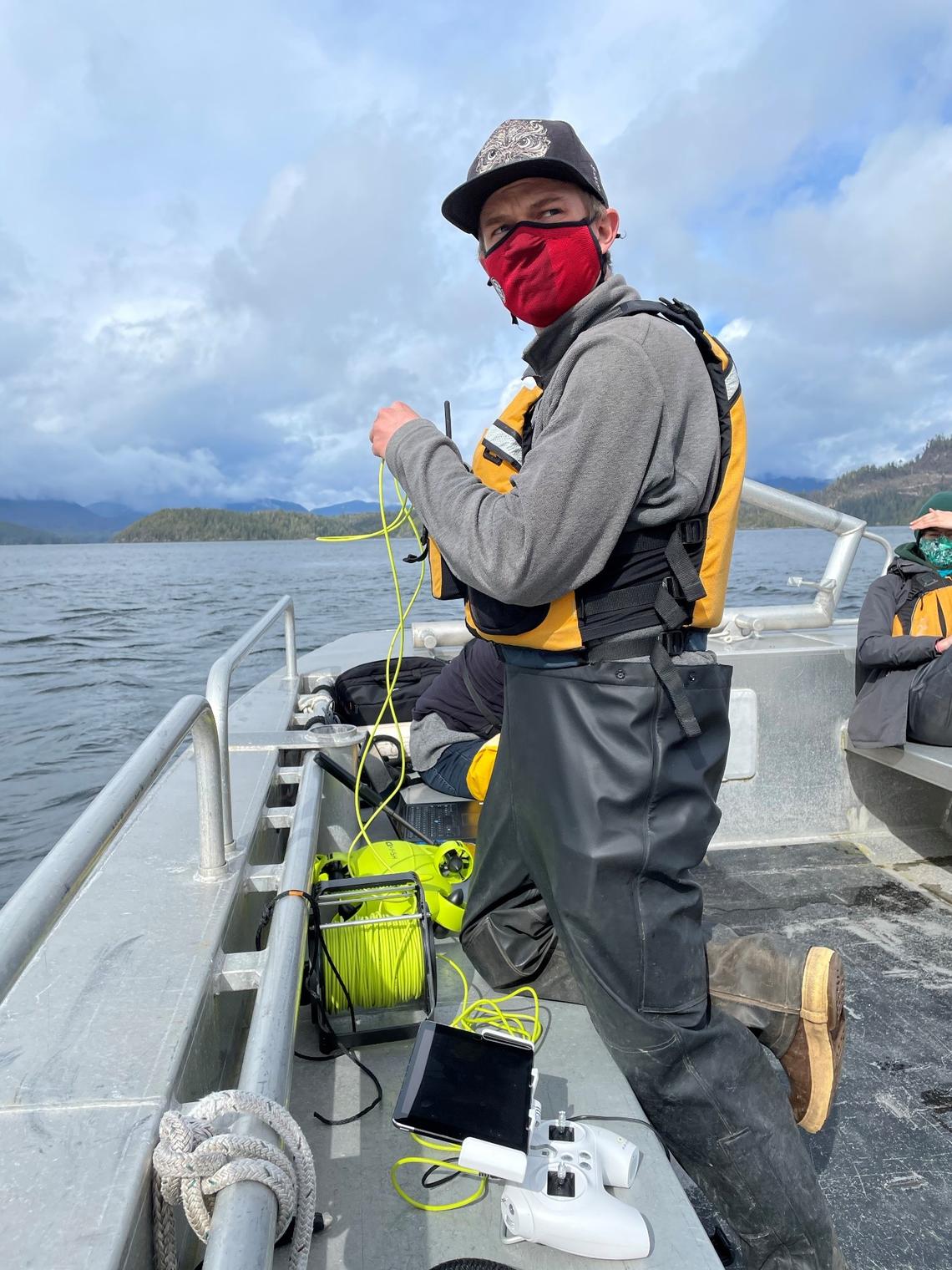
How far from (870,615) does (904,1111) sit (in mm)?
2262

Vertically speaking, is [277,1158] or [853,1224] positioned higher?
[277,1158]

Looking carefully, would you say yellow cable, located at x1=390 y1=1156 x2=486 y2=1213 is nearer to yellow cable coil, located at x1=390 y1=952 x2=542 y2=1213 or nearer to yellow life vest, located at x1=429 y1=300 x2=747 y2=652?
yellow cable coil, located at x1=390 y1=952 x2=542 y2=1213

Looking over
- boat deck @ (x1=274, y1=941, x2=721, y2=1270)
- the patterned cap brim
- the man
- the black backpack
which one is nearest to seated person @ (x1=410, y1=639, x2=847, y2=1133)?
the man

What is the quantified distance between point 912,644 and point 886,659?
12 centimetres

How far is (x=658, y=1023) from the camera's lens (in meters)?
1.50

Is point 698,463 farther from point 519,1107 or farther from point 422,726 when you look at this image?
point 422,726

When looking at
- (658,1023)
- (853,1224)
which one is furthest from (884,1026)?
(658,1023)

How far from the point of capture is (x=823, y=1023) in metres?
1.69

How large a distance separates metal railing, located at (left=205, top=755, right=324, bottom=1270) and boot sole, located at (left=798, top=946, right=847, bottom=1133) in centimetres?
101

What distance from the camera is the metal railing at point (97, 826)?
753mm

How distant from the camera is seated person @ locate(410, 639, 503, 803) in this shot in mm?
3572

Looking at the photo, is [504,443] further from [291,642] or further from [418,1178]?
[291,642]

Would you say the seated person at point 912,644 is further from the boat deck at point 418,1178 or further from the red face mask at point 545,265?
the red face mask at point 545,265

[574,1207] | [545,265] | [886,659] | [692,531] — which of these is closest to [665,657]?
[692,531]
